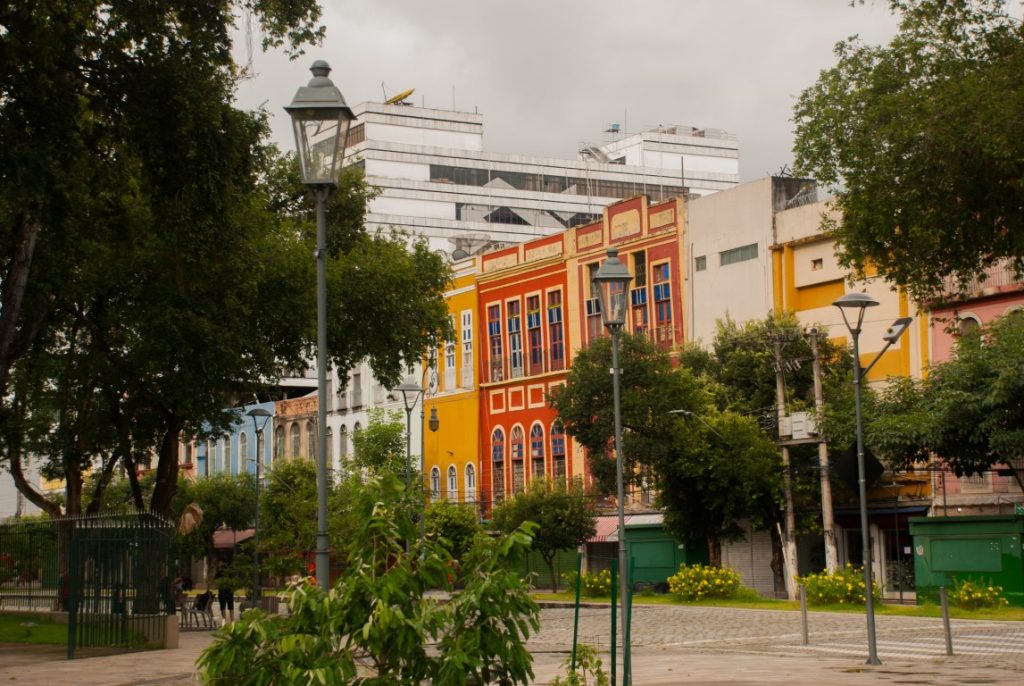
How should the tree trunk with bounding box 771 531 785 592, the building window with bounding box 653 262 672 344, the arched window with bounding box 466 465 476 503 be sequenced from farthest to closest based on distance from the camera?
the arched window with bounding box 466 465 476 503 → the building window with bounding box 653 262 672 344 → the tree trunk with bounding box 771 531 785 592

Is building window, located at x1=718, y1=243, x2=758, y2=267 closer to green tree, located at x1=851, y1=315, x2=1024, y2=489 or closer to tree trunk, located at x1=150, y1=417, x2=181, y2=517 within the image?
green tree, located at x1=851, y1=315, x2=1024, y2=489

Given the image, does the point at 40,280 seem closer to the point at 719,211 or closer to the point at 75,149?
the point at 75,149

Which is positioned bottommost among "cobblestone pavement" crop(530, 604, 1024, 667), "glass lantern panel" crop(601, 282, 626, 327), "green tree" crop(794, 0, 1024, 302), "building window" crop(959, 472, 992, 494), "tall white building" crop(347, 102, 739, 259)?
"cobblestone pavement" crop(530, 604, 1024, 667)

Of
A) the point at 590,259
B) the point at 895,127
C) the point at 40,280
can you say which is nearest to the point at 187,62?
the point at 40,280

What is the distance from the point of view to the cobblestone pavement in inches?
877

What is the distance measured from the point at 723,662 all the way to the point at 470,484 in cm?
4148

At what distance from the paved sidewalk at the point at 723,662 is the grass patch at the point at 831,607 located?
127 inches

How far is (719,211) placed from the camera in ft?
164

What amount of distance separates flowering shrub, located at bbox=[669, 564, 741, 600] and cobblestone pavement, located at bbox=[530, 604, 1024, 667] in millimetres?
4633

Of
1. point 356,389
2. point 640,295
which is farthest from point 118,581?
point 356,389

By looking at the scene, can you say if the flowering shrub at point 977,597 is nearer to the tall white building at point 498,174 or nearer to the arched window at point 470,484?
the arched window at point 470,484

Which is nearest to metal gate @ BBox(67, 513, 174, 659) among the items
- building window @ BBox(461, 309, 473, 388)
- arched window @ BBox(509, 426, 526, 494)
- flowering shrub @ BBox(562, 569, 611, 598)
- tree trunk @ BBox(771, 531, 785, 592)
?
flowering shrub @ BBox(562, 569, 611, 598)

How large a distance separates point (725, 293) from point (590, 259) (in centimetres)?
761

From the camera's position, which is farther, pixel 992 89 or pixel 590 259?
pixel 590 259
